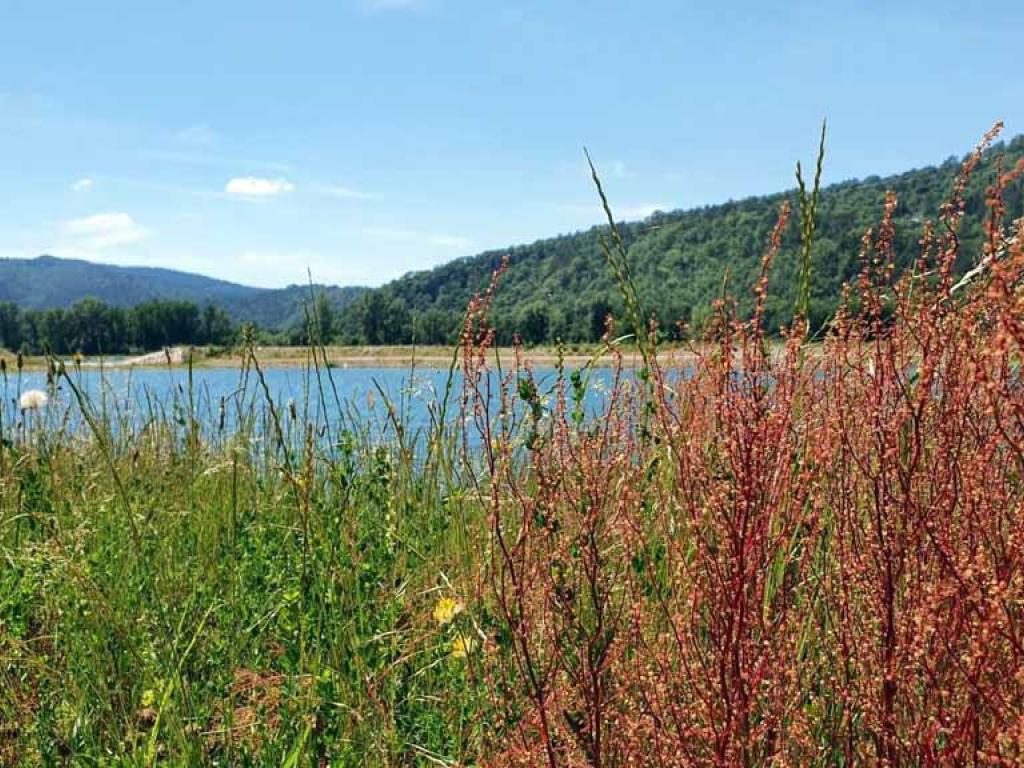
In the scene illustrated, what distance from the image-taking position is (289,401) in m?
4.01

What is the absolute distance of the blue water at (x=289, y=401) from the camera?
12.0ft

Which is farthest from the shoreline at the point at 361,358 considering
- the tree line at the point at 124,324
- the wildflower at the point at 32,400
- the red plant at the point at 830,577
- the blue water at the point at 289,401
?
the red plant at the point at 830,577

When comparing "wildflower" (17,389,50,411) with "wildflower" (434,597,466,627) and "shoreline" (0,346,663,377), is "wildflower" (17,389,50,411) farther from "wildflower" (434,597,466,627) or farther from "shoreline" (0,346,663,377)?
"wildflower" (434,597,466,627)

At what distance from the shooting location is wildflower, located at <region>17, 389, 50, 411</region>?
595cm

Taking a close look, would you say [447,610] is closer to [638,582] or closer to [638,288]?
[638,582]

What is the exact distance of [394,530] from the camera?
297cm

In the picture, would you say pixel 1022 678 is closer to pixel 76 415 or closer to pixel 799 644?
pixel 799 644

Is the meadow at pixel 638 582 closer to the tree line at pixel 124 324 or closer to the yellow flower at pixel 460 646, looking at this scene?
the yellow flower at pixel 460 646

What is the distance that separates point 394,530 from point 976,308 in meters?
2.07

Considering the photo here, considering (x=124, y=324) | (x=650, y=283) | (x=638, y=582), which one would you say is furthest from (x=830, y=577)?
(x=124, y=324)

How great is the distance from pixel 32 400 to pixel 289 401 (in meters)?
3.07

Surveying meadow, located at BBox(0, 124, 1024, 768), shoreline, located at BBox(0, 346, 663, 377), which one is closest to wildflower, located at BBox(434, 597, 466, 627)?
meadow, located at BBox(0, 124, 1024, 768)

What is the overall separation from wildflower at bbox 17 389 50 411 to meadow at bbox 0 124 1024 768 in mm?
2241

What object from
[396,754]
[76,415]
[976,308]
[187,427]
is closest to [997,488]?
[976,308]
